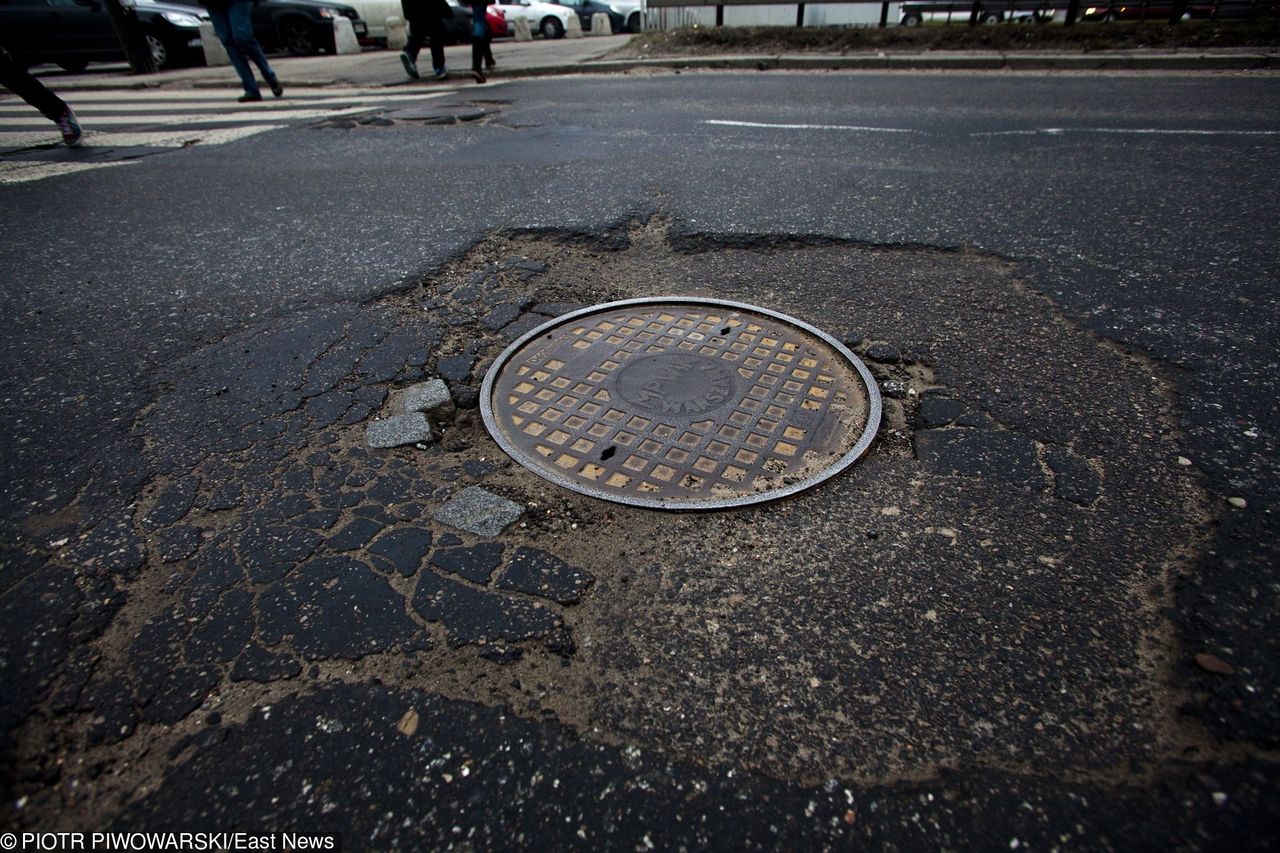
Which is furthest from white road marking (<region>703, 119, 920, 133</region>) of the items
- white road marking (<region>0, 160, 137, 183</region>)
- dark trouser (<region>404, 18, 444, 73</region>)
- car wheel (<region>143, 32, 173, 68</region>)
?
car wheel (<region>143, 32, 173, 68</region>)

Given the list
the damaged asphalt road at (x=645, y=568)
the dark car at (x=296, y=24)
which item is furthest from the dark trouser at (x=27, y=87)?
the dark car at (x=296, y=24)

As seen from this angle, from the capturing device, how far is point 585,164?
5.22 m

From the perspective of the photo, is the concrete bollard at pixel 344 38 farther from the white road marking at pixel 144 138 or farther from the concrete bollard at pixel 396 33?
the white road marking at pixel 144 138

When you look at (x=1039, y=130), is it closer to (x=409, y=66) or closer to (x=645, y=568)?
(x=645, y=568)

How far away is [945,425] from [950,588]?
0.80 metres

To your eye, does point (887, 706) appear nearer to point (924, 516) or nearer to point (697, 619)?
point (697, 619)

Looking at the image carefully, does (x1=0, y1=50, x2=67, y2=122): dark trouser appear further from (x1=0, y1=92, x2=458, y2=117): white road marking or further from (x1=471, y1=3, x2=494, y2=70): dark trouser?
(x1=471, y1=3, x2=494, y2=70): dark trouser

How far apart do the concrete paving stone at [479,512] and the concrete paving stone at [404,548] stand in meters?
0.09

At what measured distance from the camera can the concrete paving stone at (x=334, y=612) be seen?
5.53 feet

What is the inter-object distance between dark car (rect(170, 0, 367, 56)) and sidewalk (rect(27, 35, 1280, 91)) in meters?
0.38

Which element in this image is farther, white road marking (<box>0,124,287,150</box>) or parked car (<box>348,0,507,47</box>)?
parked car (<box>348,0,507,47</box>)

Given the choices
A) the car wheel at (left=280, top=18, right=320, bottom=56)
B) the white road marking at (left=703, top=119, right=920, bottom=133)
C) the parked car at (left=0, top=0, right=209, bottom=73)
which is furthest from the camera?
the car wheel at (left=280, top=18, right=320, bottom=56)

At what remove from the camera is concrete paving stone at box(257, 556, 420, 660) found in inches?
66.4

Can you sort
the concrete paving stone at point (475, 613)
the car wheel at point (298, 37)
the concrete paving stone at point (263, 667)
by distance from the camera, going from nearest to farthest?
the concrete paving stone at point (263, 667)
the concrete paving stone at point (475, 613)
the car wheel at point (298, 37)
